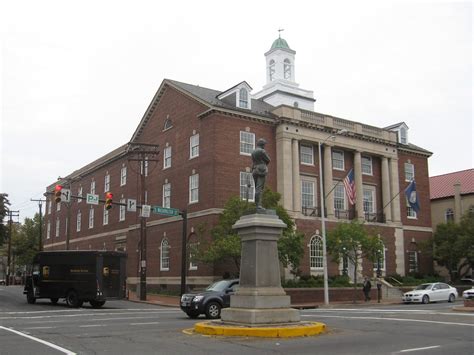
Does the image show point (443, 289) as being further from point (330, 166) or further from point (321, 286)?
point (330, 166)

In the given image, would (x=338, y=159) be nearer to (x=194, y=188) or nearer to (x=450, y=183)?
(x=194, y=188)

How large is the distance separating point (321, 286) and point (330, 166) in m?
10.8

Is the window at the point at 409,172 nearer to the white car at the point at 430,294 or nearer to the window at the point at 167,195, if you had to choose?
the white car at the point at 430,294

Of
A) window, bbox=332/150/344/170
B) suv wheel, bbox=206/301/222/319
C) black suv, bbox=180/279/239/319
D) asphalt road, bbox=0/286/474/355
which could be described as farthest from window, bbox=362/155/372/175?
asphalt road, bbox=0/286/474/355

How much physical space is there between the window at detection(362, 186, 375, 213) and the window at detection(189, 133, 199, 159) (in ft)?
50.7

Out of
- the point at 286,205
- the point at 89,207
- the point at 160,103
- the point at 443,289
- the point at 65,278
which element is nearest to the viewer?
the point at 65,278

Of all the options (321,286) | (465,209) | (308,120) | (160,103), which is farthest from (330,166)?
(465,209)

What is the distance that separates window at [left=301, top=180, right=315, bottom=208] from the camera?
44094 mm

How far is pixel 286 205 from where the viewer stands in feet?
136

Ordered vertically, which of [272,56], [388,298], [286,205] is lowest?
[388,298]

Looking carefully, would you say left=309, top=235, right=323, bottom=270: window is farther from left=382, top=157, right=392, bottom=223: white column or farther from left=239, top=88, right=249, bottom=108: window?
left=239, top=88, right=249, bottom=108: window

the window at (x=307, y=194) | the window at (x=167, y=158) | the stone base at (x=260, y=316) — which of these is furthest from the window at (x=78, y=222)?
the stone base at (x=260, y=316)

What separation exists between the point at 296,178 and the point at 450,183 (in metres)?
25.6

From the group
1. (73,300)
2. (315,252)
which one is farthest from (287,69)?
(73,300)
